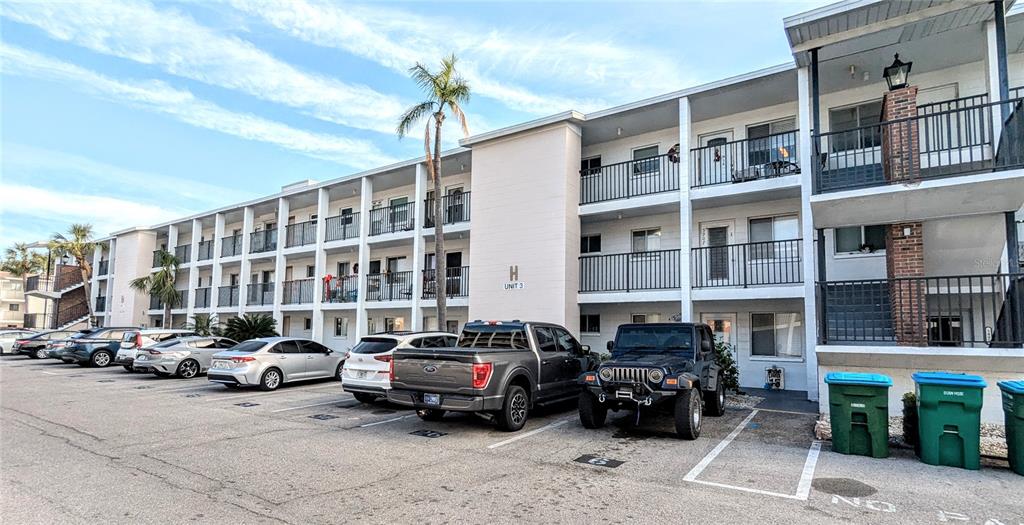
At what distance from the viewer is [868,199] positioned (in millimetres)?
9617

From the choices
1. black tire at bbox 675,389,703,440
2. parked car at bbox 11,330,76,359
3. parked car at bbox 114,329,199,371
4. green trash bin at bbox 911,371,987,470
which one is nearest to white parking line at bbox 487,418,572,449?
black tire at bbox 675,389,703,440

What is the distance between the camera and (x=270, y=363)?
13.9 meters

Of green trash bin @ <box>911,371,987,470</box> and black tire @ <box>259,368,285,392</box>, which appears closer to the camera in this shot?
green trash bin @ <box>911,371,987,470</box>

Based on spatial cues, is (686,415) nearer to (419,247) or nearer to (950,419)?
(950,419)

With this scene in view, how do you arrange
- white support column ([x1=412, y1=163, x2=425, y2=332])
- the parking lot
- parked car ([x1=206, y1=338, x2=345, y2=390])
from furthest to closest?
white support column ([x1=412, y1=163, x2=425, y2=332])
parked car ([x1=206, y1=338, x2=345, y2=390])
the parking lot

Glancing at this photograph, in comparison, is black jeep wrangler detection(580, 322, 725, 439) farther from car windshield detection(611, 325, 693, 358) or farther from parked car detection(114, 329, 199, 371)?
parked car detection(114, 329, 199, 371)

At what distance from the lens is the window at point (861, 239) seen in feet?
41.2

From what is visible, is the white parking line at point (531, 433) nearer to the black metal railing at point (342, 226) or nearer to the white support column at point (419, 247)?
the white support column at point (419, 247)

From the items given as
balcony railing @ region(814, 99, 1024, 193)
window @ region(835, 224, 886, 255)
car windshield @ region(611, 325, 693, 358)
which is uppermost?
balcony railing @ region(814, 99, 1024, 193)

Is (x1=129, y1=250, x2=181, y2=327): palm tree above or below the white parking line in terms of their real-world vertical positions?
above

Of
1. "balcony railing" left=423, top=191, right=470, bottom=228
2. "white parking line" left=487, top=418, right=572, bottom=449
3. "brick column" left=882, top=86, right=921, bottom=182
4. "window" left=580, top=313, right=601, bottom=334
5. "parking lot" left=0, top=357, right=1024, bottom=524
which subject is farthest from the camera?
"balcony railing" left=423, top=191, right=470, bottom=228

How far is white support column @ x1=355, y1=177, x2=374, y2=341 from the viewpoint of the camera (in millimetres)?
21188

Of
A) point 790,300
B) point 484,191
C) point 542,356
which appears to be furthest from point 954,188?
point 484,191

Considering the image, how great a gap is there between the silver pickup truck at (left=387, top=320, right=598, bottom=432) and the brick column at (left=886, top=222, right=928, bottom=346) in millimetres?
5751
